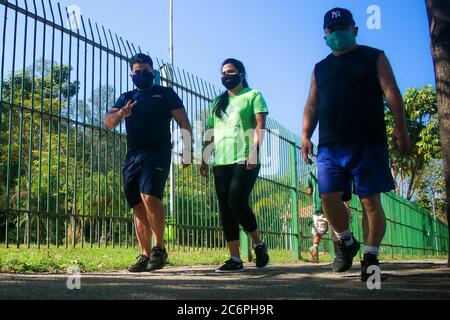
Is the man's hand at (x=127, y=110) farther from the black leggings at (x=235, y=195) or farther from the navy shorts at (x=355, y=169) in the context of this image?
the navy shorts at (x=355, y=169)

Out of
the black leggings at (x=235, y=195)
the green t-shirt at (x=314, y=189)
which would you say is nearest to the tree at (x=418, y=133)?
A: the green t-shirt at (x=314, y=189)

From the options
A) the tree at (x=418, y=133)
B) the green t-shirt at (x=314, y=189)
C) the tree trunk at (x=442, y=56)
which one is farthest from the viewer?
the tree at (x=418, y=133)

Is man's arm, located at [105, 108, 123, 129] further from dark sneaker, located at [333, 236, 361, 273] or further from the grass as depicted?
dark sneaker, located at [333, 236, 361, 273]

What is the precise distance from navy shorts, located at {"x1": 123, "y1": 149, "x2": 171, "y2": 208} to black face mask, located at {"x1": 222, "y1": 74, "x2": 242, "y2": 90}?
2.78ft

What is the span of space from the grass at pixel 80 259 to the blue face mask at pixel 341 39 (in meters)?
2.87

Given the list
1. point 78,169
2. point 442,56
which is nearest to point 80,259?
point 78,169

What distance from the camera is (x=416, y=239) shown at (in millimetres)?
20812

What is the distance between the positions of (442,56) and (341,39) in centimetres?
149

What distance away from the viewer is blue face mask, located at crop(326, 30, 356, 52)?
161 inches

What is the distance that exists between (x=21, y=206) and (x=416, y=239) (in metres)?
18.1

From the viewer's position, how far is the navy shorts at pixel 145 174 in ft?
16.3

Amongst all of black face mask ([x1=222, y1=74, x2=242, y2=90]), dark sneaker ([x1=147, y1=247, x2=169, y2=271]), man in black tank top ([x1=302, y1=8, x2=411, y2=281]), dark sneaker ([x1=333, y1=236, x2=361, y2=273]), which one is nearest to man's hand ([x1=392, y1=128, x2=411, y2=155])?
man in black tank top ([x1=302, y1=8, x2=411, y2=281])

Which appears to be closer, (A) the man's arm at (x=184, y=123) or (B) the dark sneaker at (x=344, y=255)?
(B) the dark sneaker at (x=344, y=255)

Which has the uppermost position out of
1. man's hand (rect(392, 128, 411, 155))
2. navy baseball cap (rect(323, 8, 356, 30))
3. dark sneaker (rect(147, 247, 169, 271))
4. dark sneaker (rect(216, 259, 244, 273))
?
navy baseball cap (rect(323, 8, 356, 30))
